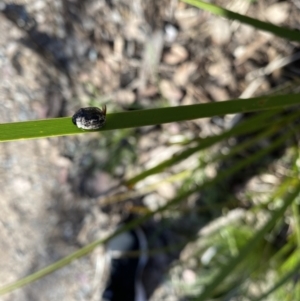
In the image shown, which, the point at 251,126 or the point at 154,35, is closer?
the point at 251,126

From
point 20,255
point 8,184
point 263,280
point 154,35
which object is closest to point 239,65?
point 154,35

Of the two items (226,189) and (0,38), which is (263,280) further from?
(0,38)

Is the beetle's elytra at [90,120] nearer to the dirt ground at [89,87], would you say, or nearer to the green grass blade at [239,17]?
the green grass blade at [239,17]

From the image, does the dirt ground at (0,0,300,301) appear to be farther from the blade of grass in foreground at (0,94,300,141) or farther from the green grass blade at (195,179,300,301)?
the blade of grass in foreground at (0,94,300,141)

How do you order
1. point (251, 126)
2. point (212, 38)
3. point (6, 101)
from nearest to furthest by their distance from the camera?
point (251, 126), point (6, 101), point (212, 38)

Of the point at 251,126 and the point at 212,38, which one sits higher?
the point at 212,38

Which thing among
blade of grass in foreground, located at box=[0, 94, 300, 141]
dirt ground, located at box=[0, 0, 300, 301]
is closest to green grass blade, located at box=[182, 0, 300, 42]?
blade of grass in foreground, located at box=[0, 94, 300, 141]
